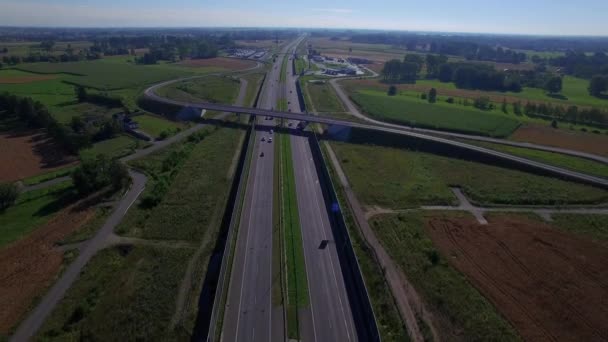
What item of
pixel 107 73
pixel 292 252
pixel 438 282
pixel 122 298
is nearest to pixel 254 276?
pixel 292 252

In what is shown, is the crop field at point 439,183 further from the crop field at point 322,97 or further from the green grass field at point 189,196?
the crop field at point 322,97

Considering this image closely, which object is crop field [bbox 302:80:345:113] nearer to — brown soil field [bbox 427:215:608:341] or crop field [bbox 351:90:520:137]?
crop field [bbox 351:90:520:137]

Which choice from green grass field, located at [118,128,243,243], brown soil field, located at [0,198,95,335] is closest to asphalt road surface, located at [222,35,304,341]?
green grass field, located at [118,128,243,243]

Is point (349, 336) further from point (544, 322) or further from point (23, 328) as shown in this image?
point (23, 328)

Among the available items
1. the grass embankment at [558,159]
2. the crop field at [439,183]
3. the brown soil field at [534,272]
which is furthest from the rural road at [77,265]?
the grass embankment at [558,159]

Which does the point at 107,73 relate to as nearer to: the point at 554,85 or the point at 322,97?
the point at 322,97

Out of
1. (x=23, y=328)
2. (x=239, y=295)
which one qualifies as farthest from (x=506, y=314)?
(x=23, y=328)
